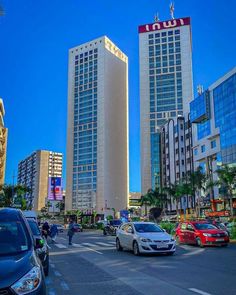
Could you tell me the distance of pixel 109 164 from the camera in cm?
15375

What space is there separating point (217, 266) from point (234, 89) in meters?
58.7

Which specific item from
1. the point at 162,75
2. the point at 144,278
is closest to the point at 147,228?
the point at 144,278

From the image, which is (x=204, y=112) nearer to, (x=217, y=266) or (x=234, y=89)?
(x=234, y=89)

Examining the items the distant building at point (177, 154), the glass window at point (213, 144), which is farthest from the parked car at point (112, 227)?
the distant building at point (177, 154)

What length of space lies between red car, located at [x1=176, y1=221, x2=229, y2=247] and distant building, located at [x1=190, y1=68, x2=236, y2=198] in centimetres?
4575

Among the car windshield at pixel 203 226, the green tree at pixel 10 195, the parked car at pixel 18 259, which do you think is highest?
the green tree at pixel 10 195

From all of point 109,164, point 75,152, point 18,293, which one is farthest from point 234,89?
point 75,152

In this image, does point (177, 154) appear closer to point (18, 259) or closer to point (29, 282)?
point (18, 259)

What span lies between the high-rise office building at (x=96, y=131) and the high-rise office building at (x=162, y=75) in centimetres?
1935

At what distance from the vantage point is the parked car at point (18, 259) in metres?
4.18

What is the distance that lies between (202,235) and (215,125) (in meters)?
55.7

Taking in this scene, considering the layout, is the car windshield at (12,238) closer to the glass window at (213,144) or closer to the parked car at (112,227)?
the parked car at (112,227)

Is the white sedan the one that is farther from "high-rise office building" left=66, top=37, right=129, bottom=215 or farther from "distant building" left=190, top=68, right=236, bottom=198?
"high-rise office building" left=66, top=37, right=129, bottom=215

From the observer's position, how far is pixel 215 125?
74375mm
